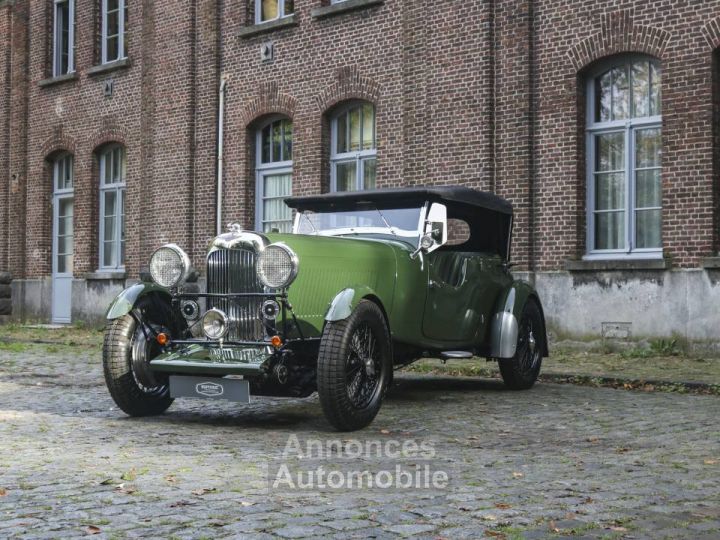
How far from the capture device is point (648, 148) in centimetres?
1418

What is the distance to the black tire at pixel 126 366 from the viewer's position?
8008mm

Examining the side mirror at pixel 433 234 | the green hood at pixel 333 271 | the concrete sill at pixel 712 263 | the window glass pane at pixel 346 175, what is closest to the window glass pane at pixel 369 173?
the window glass pane at pixel 346 175

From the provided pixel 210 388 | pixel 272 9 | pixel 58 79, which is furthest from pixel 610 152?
pixel 58 79

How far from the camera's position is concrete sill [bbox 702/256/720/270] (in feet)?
42.8

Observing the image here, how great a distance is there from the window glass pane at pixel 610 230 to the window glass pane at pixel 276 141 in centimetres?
649

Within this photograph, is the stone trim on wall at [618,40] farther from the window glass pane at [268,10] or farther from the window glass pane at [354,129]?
the window glass pane at [268,10]

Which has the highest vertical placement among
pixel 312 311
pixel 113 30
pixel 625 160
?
pixel 113 30

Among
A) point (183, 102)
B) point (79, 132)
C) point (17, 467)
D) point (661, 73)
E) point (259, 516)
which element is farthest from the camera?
point (79, 132)

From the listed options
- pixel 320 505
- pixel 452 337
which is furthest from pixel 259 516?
pixel 452 337

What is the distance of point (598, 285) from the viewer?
14.2 m

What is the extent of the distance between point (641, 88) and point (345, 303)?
8257 millimetres

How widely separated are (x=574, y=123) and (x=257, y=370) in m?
8.61

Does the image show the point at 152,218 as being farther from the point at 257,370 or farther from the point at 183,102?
the point at 257,370

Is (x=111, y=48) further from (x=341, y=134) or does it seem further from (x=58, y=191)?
(x=341, y=134)
